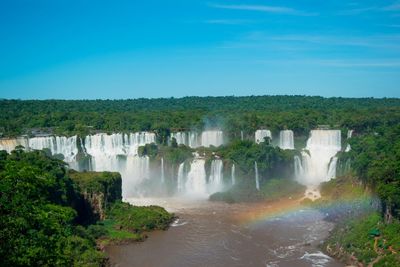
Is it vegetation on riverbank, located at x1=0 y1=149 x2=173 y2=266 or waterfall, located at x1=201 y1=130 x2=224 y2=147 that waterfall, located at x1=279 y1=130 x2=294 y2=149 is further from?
vegetation on riverbank, located at x1=0 y1=149 x2=173 y2=266

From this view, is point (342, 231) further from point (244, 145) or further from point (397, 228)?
point (244, 145)

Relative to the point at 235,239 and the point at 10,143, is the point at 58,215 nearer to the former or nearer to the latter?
the point at 235,239

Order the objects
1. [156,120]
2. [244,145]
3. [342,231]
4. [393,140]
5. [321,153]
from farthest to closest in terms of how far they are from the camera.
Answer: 1. [156,120]
2. [321,153]
3. [244,145]
4. [393,140]
5. [342,231]

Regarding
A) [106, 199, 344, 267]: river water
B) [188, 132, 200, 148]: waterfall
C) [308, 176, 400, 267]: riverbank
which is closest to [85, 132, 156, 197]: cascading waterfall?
[188, 132, 200, 148]: waterfall

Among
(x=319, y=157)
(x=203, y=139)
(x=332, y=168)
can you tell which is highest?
(x=203, y=139)

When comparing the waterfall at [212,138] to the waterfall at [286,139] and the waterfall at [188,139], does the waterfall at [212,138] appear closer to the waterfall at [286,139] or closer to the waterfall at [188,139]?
the waterfall at [188,139]

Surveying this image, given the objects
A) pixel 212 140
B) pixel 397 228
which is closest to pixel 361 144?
pixel 212 140

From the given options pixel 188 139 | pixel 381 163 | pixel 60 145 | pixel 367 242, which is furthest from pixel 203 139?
pixel 367 242
